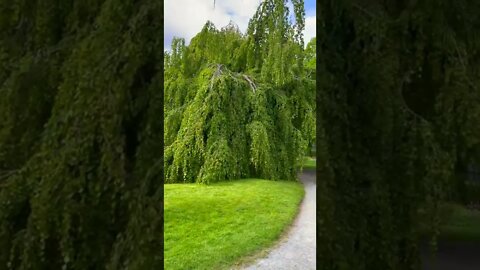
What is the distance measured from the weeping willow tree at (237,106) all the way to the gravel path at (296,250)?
1.50 feet

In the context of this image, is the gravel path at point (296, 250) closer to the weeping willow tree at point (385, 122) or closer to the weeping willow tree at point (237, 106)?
the weeping willow tree at point (237, 106)

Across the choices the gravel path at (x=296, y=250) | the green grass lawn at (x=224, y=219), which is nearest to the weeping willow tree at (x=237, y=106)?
the green grass lawn at (x=224, y=219)

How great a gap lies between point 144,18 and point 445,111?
0.68m

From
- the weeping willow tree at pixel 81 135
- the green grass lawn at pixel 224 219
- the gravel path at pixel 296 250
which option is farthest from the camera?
the green grass lawn at pixel 224 219

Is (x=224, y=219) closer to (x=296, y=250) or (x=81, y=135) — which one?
(x=296, y=250)

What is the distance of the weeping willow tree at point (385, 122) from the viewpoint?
2.99 feet

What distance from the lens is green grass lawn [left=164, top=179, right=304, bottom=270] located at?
2.33m

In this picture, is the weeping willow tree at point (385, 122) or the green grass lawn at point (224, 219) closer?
the weeping willow tree at point (385, 122)

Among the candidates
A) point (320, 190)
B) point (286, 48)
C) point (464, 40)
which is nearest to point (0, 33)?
point (320, 190)

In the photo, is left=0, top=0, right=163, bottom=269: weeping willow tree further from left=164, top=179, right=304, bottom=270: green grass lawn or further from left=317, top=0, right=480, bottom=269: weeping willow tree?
left=164, top=179, right=304, bottom=270: green grass lawn

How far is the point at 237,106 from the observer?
3.08 m

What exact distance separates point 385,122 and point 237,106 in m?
2.15

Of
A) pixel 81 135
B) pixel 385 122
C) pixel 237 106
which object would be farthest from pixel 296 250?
pixel 81 135

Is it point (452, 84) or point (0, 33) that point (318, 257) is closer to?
point (452, 84)
